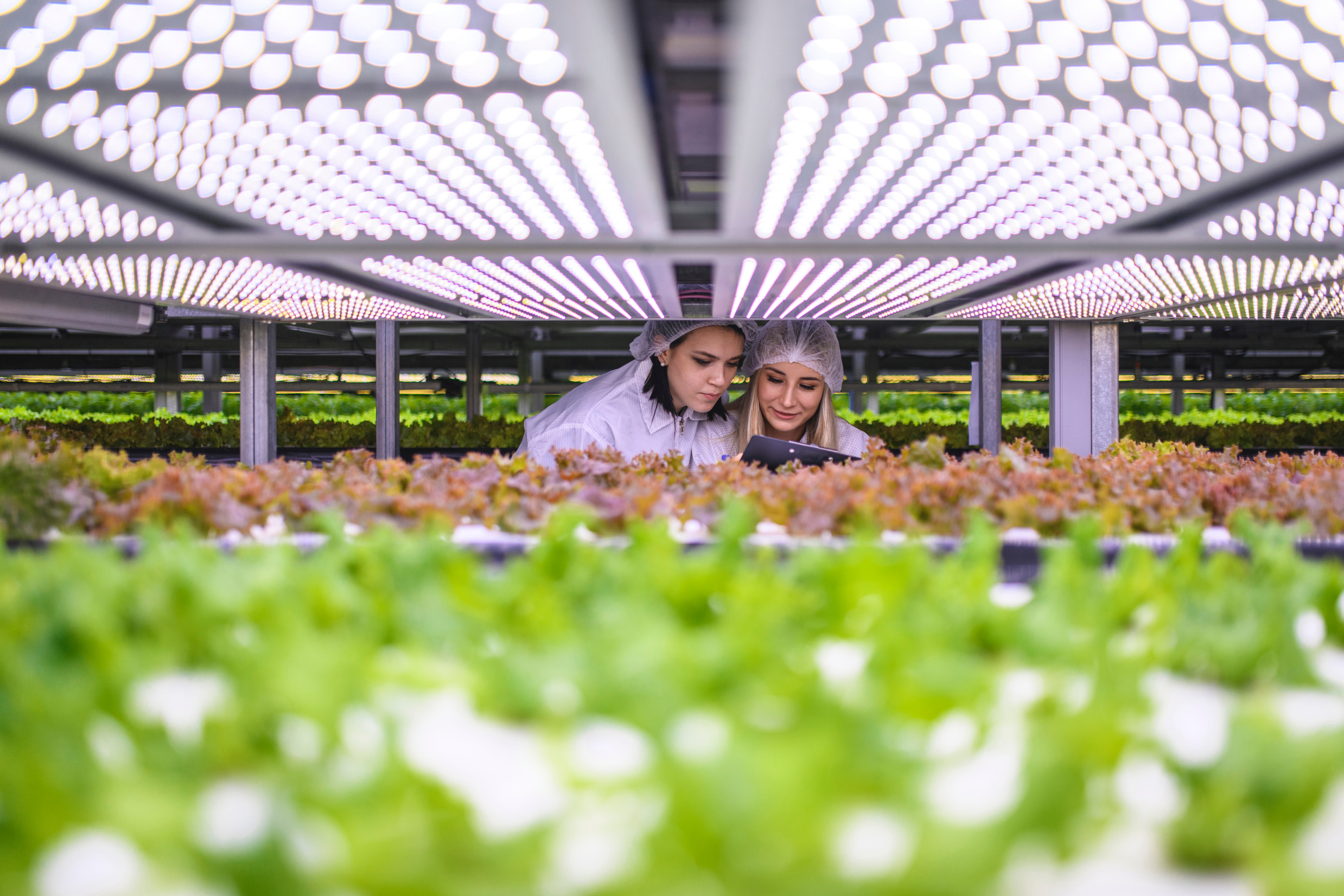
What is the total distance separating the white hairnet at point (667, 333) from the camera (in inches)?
170

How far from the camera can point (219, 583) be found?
1046mm

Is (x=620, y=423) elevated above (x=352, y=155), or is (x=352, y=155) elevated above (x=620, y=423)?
(x=352, y=155)

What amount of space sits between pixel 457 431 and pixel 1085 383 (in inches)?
142

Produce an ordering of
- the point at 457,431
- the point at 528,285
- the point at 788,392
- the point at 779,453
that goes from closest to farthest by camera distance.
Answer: the point at 779,453 < the point at 528,285 < the point at 788,392 < the point at 457,431

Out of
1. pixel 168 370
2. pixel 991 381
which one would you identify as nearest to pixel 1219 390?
pixel 991 381

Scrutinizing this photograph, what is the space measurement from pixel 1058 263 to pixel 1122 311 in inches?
63.0

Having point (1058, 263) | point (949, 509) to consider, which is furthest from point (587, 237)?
point (1058, 263)

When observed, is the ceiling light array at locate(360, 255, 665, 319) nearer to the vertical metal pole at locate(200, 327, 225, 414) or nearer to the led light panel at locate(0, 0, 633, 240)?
the led light panel at locate(0, 0, 633, 240)

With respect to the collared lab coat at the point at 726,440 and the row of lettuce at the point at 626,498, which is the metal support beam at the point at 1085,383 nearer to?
the collared lab coat at the point at 726,440

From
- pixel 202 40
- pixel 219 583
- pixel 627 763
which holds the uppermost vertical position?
pixel 202 40

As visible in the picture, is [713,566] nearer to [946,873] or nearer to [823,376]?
[946,873]

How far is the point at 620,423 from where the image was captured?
14.3 ft

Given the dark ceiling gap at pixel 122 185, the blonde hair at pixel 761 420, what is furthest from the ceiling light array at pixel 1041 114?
the blonde hair at pixel 761 420

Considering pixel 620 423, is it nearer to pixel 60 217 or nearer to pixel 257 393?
pixel 257 393
